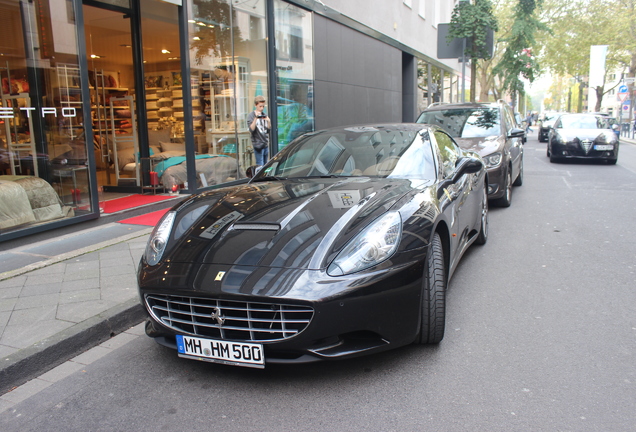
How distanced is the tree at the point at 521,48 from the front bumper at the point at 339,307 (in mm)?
15158

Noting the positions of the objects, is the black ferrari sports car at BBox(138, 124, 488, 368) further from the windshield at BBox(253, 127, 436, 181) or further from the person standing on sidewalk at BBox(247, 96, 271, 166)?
the person standing on sidewalk at BBox(247, 96, 271, 166)

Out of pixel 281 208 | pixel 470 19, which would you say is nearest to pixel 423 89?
pixel 470 19

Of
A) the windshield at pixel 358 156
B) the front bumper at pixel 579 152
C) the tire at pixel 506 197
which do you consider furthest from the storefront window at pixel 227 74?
the front bumper at pixel 579 152

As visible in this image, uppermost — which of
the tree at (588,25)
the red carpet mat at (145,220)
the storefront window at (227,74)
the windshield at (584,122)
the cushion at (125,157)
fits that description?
the tree at (588,25)

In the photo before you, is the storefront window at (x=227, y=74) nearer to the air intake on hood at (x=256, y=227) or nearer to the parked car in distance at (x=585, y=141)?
the air intake on hood at (x=256, y=227)

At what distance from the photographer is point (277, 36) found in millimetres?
11344

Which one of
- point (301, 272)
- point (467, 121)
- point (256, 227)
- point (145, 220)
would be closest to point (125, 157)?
point (145, 220)

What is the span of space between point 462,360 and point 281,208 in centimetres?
148

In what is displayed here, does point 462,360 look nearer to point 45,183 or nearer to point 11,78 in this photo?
point 45,183

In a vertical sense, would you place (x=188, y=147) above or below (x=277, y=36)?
below

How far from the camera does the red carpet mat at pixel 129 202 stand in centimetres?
785

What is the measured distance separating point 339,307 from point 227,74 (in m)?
8.34

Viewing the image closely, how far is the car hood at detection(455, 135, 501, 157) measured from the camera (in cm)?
815

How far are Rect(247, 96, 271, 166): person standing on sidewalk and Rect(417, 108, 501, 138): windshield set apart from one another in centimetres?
289
